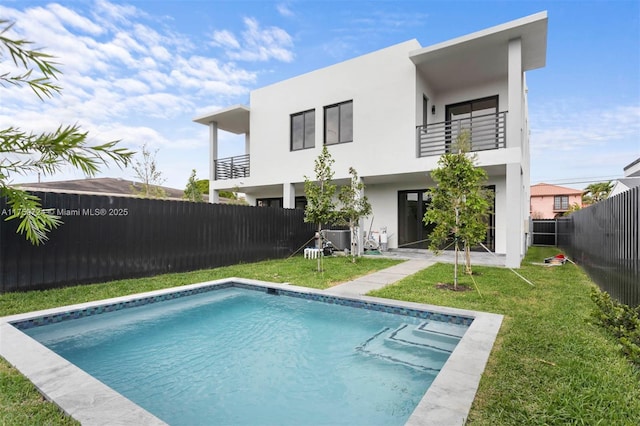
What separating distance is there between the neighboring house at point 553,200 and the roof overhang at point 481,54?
36043 mm

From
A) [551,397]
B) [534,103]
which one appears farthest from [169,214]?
[534,103]

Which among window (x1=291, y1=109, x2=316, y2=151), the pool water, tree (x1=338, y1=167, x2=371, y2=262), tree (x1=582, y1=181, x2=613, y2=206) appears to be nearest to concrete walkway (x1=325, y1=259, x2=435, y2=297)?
the pool water

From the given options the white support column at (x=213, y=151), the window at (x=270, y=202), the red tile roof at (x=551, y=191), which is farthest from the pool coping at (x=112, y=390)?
the red tile roof at (x=551, y=191)

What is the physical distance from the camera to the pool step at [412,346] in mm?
4197

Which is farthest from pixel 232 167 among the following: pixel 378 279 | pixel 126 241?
pixel 378 279

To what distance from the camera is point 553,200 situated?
42656 millimetres

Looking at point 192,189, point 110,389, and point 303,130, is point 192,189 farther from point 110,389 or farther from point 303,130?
point 110,389

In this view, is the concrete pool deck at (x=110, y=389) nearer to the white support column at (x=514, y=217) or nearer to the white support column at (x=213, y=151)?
the white support column at (x=514, y=217)

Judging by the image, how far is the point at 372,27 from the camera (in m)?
12.3

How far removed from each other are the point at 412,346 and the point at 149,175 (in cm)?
1903

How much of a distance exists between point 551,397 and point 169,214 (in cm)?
859

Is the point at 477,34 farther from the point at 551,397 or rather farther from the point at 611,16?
the point at 551,397

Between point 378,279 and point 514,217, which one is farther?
point 514,217

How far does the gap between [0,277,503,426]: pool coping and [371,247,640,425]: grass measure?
0.38 ft
